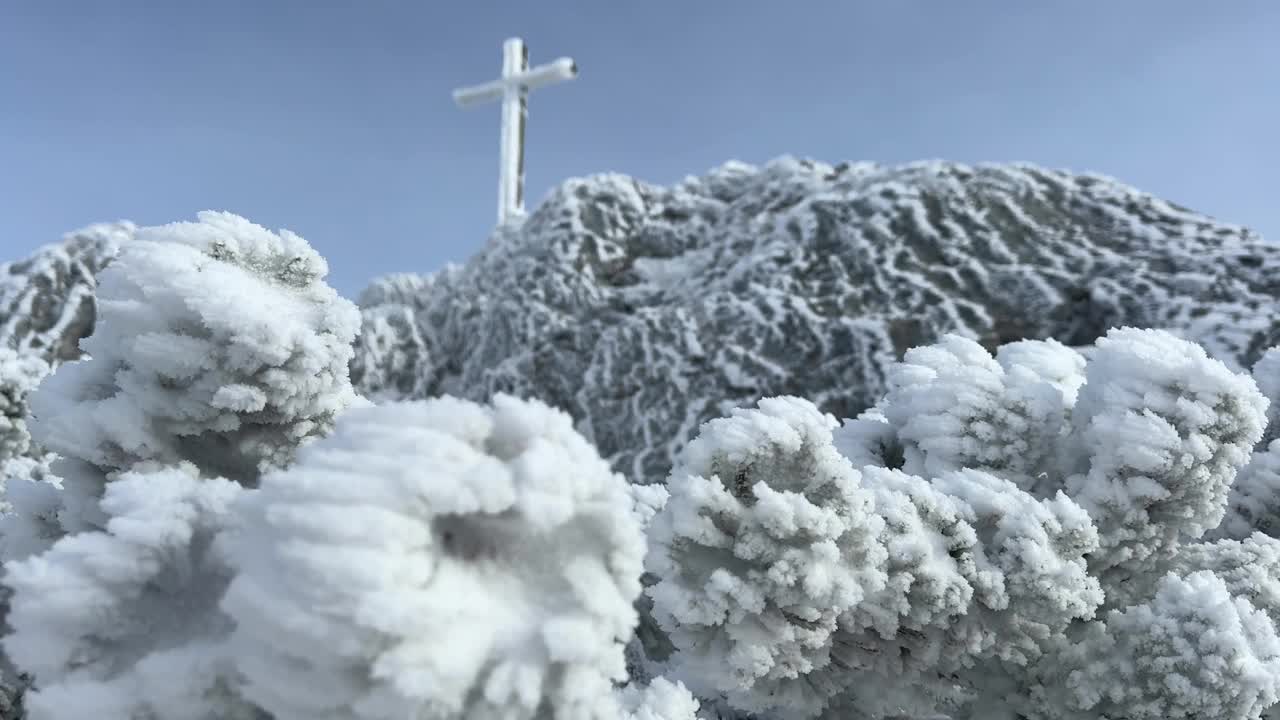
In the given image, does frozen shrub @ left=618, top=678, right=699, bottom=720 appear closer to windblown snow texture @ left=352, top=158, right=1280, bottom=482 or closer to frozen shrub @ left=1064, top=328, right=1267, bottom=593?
frozen shrub @ left=1064, top=328, right=1267, bottom=593

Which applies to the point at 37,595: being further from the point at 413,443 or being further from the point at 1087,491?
the point at 1087,491

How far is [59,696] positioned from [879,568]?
1.70 m

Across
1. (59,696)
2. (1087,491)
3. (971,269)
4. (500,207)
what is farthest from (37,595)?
(500,207)

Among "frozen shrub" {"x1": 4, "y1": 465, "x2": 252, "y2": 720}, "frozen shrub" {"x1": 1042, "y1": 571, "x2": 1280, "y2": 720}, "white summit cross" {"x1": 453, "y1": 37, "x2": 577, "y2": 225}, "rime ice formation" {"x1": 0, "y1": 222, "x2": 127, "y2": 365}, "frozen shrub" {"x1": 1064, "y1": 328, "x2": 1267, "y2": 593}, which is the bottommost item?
"frozen shrub" {"x1": 1042, "y1": 571, "x2": 1280, "y2": 720}

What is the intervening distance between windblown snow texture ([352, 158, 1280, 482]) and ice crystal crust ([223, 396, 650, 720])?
23.1 feet

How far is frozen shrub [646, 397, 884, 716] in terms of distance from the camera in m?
1.78

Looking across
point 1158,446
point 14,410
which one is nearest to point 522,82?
point 14,410

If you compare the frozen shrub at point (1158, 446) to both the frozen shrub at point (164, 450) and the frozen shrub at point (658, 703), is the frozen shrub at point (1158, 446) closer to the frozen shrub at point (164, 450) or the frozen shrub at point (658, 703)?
the frozen shrub at point (658, 703)

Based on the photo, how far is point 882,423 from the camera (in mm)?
3246

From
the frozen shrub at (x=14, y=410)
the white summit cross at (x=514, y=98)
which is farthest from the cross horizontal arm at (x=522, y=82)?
the frozen shrub at (x=14, y=410)

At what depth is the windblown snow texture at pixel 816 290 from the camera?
8.28 meters

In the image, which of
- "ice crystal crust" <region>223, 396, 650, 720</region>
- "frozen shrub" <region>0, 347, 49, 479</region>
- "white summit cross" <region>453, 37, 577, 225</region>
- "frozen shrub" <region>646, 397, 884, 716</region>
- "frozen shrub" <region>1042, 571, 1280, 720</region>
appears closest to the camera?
"ice crystal crust" <region>223, 396, 650, 720</region>

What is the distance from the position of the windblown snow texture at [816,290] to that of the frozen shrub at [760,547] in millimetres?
6155

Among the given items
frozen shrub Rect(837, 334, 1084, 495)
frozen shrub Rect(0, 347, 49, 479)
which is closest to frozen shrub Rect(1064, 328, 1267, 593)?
frozen shrub Rect(837, 334, 1084, 495)
